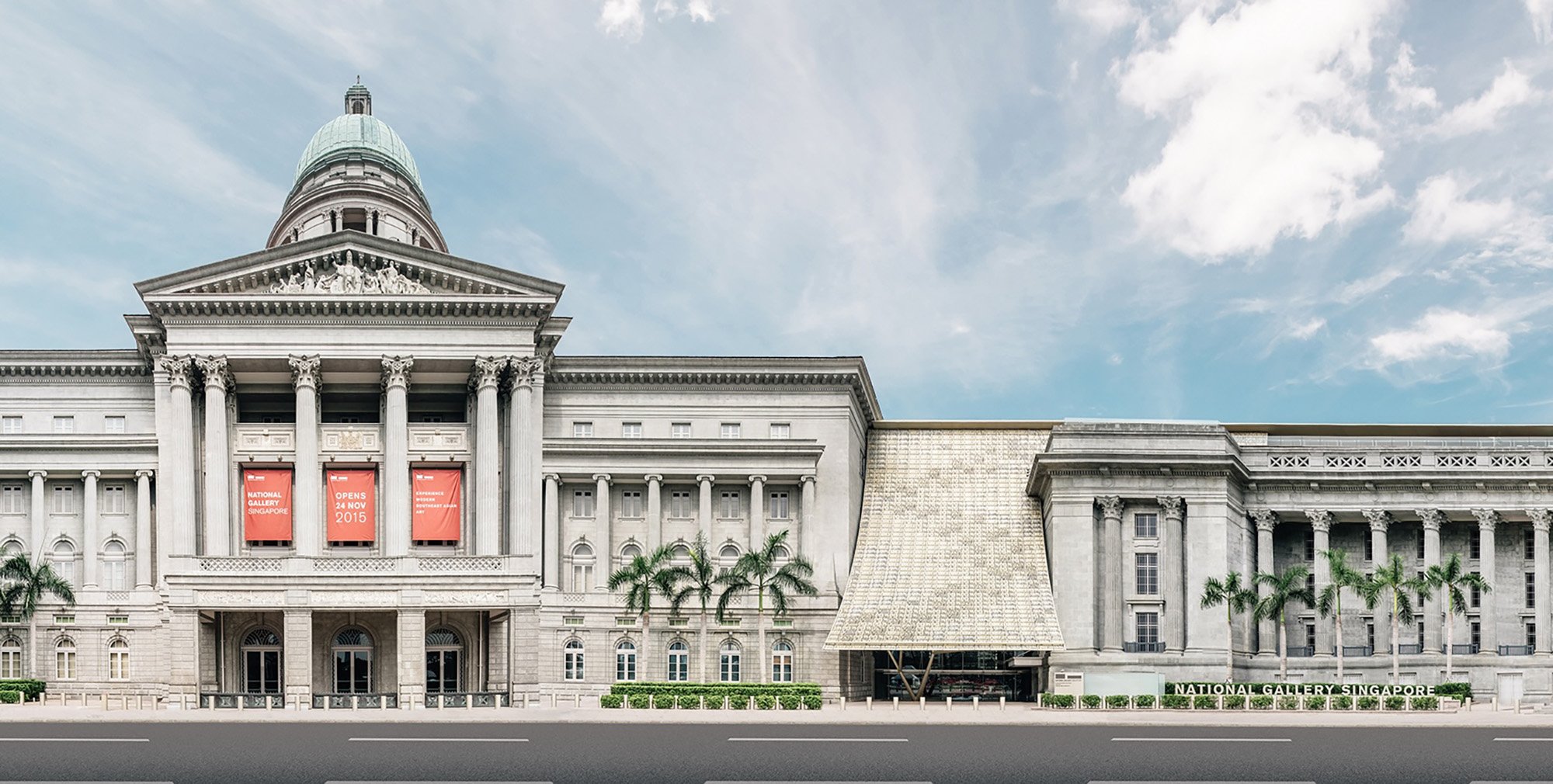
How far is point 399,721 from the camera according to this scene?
50.0 metres

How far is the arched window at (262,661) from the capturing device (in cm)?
7375

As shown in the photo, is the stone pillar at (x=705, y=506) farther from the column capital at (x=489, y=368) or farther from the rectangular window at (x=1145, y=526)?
the rectangular window at (x=1145, y=526)

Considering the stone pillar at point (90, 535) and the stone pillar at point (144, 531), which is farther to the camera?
the stone pillar at point (90, 535)

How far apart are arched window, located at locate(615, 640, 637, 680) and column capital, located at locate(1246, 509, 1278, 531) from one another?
1295 inches

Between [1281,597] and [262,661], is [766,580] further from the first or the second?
[262,661]

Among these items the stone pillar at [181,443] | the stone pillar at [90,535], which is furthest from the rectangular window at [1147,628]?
the stone pillar at [90,535]

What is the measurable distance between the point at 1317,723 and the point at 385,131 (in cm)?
7337

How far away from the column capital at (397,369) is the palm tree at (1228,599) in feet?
130

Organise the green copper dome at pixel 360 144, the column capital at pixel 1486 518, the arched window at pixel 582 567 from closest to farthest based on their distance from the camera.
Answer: the column capital at pixel 1486 518 → the arched window at pixel 582 567 → the green copper dome at pixel 360 144

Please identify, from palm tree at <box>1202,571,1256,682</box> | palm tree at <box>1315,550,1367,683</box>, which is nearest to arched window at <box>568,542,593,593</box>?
palm tree at <box>1202,571,1256,682</box>

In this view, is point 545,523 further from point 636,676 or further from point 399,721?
point 399,721

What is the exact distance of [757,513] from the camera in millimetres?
76938

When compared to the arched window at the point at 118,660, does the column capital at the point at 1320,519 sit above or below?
above

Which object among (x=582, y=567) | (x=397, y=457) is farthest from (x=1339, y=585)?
(x=397, y=457)
